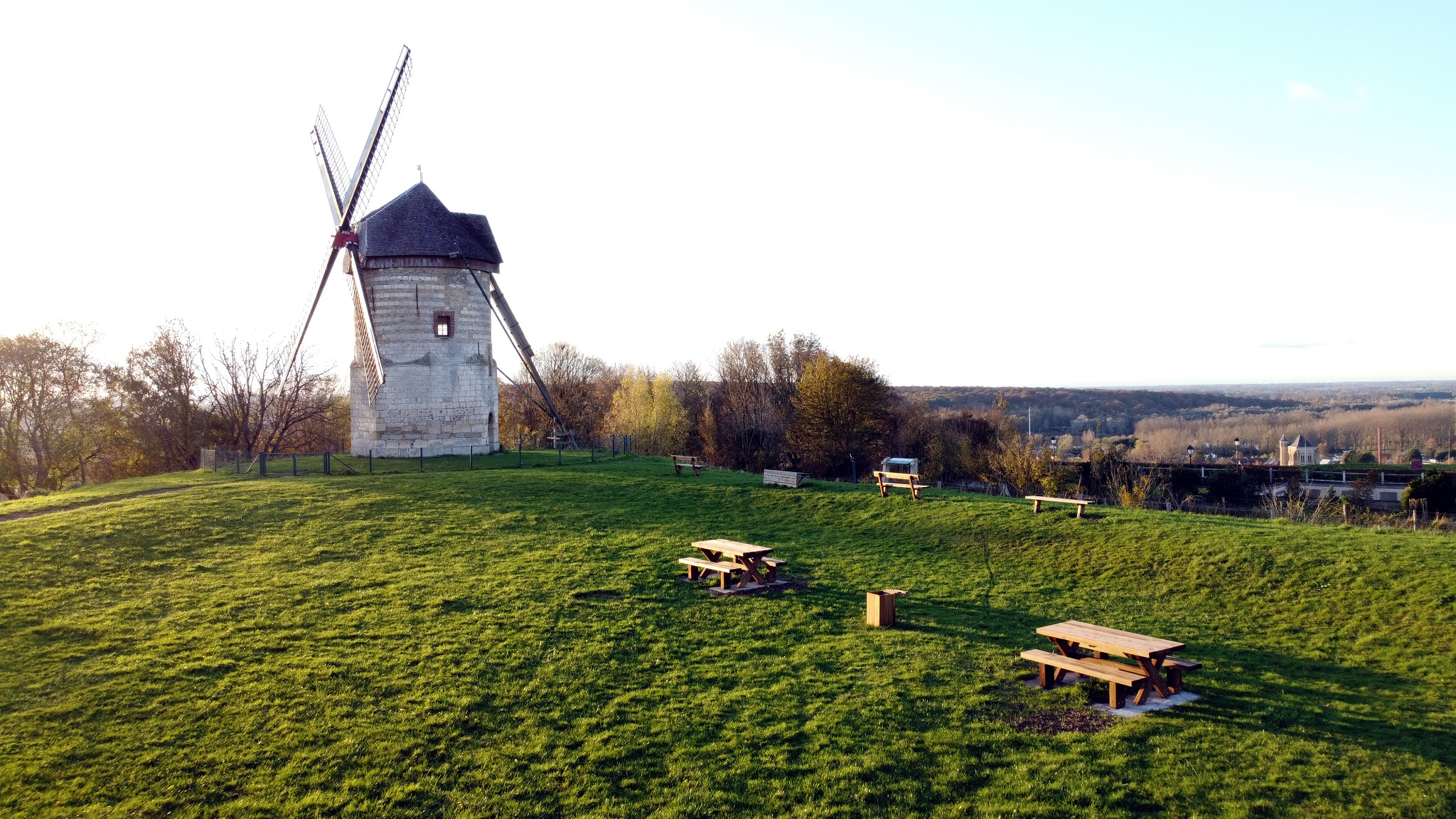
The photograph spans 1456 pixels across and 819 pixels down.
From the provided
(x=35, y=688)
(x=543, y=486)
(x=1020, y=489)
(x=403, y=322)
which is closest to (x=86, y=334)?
(x=403, y=322)

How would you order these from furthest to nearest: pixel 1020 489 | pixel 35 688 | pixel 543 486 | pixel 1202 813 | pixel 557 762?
pixel 1020 489 → pixel 543 486 → pixel 35 688 → pixel 557 762 → pixel 1202 813

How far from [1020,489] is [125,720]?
39.7 meters

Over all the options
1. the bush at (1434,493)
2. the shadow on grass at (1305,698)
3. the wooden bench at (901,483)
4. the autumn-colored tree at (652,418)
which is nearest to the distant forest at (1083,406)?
the autumn-colored tree at (652,418)

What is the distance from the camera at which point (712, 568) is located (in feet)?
48.8

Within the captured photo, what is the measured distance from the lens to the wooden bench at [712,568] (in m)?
14.7

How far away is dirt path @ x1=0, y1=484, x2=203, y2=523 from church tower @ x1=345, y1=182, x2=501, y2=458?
7518 millimetres

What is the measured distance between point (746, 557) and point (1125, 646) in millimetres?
6750

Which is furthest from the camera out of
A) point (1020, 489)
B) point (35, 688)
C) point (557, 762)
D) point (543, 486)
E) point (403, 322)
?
point (1020, 489)

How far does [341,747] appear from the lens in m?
8.62

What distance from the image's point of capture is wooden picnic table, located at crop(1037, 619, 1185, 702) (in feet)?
31.8

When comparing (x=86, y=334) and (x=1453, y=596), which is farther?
(x=86, y=334)

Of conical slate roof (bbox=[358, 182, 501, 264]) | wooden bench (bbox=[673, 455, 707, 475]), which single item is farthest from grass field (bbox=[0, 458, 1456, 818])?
conical slate roof (bbox=[358, 182, 501, 264])

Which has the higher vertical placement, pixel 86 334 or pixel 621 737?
pixel 86 334

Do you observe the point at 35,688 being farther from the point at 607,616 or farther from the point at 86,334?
the point at 86,334
